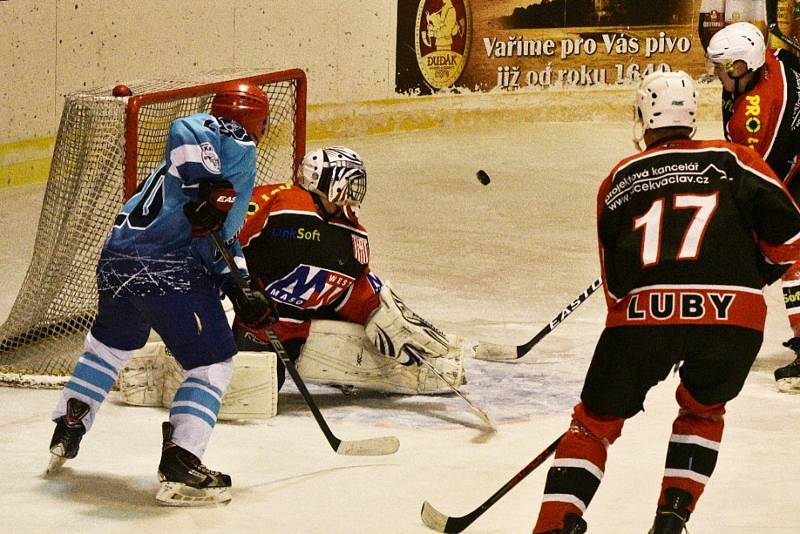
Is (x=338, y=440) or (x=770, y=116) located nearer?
(x=338, y=440)

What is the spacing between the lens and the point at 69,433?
3209 millimetres

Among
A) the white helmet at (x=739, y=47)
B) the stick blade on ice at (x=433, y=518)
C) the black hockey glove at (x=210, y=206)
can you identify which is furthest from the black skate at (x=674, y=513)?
the white helmet at (x=739, y=47)

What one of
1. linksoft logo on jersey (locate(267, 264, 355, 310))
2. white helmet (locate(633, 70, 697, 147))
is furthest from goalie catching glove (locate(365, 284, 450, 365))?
white helmet (locate(633, 70, 697, 147))

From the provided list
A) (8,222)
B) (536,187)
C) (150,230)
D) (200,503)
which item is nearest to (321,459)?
(200,503)

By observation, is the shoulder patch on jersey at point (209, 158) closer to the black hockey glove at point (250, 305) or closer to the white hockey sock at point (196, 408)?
Answer: the black hockey glove at point (250, 305)

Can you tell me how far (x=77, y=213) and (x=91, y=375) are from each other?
1138 mm

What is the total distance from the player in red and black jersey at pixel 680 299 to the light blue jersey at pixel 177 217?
0.89m

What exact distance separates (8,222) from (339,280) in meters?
3.02

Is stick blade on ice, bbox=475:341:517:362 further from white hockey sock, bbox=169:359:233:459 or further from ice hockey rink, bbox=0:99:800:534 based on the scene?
white hockey sock, bbox=169:359:233:459

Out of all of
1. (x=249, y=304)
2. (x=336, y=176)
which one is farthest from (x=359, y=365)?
(x=249, y=304)

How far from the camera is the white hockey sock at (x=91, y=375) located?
322 cm

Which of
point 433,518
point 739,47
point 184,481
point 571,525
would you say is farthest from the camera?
point 739,47

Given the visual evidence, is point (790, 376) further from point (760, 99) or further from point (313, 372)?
point (313, 372)

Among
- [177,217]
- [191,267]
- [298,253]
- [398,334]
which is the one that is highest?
[177,217]
